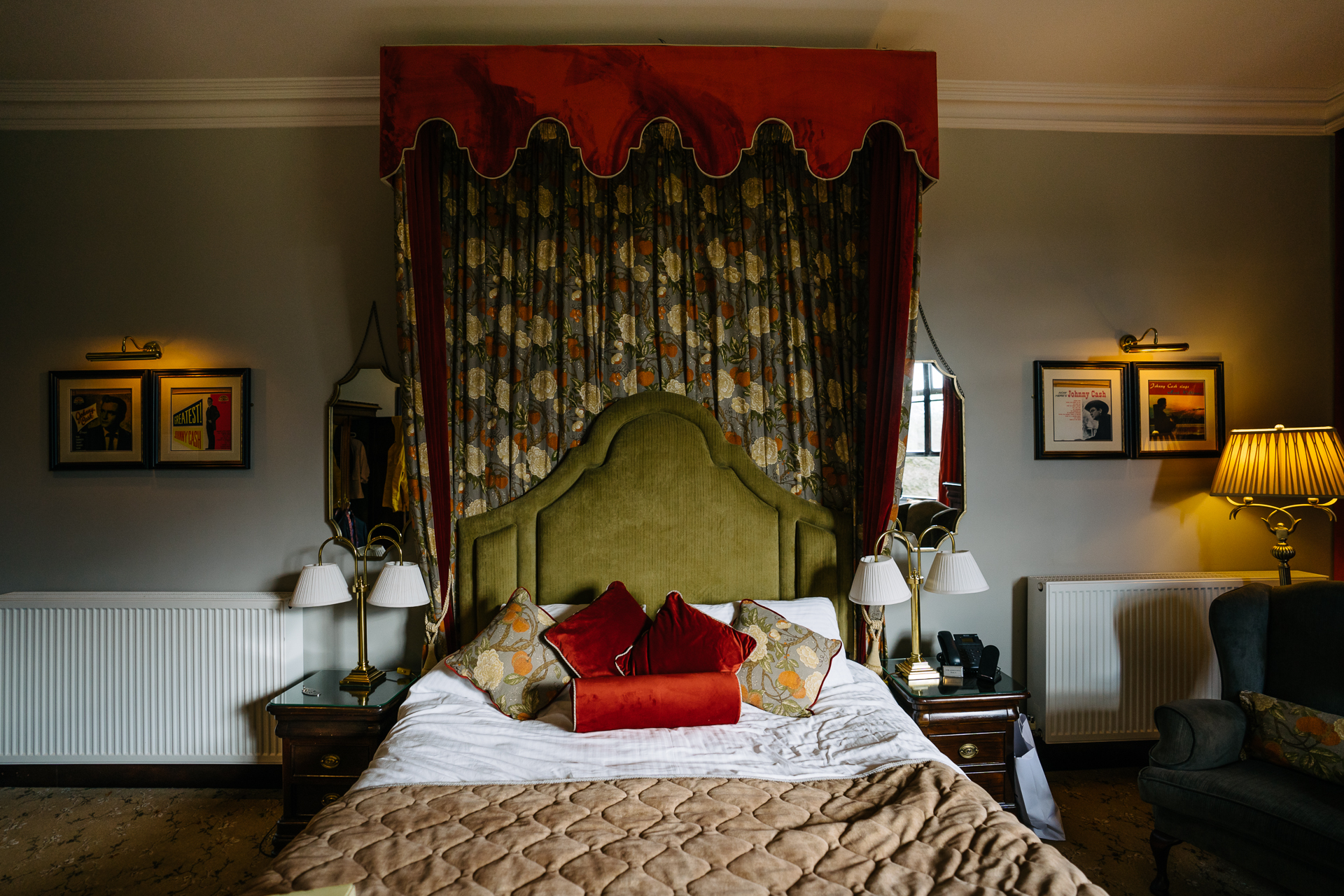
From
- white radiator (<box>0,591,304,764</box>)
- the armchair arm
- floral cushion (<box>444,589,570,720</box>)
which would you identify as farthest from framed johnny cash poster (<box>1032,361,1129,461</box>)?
white radiator (<box>0,591,304,764</box>)

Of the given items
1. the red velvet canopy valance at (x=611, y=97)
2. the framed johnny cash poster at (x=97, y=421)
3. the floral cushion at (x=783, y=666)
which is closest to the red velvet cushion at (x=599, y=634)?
the floral cushion at (x=783, y=666)

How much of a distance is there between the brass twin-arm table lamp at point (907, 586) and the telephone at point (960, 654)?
0.08 meters

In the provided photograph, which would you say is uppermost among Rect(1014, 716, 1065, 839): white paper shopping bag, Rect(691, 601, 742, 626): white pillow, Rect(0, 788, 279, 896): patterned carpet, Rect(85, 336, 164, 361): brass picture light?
Rect(85, 336, 164, 361): brass picture light

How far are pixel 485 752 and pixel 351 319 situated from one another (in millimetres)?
2052

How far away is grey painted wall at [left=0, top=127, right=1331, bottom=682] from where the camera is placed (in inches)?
124

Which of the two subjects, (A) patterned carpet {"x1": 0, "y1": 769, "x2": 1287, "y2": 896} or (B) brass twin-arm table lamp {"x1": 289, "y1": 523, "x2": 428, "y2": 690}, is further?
(B) brass twin-arm table lamp {"x1": 289, "y1": 523, "x2": 428, "y2": 690}

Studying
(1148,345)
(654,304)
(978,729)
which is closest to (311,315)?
(654,304)

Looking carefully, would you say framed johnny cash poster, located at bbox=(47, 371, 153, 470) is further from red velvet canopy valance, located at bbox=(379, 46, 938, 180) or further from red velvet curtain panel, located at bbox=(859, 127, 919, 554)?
red velvet curtain panel, located at bbox=(859, 127, 919, 554)

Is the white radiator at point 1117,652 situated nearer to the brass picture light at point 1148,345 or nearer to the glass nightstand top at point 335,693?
the brass picture light at point 1148,345

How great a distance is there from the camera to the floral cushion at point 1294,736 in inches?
84.6

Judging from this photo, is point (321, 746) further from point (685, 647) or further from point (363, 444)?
point (685, 647)

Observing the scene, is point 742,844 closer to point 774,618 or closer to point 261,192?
point 774,618

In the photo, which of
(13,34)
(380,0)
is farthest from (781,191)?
(13,34)

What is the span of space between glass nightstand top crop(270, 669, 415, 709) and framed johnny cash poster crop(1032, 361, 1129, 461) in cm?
303
